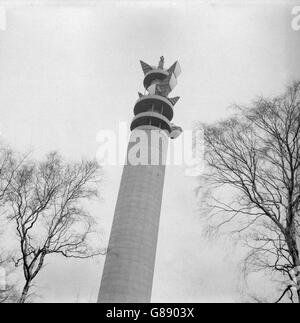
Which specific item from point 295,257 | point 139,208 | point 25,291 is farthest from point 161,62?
point 295,257

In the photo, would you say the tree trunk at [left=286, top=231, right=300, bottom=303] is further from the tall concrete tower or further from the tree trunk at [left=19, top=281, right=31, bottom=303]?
the tall concrete tower

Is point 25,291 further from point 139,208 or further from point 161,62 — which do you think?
point 161,62

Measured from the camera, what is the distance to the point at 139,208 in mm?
45000

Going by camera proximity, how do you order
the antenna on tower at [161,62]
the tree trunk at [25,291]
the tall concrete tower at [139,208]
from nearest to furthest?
the tree trunk at [25,291] < the tall concrete tower at [139,208] < the antenna on tower at [161,62]

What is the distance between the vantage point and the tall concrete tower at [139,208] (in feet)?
131

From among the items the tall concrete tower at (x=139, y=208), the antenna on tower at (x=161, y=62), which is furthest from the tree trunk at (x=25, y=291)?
the antenna on tower at (x=161, y=62)

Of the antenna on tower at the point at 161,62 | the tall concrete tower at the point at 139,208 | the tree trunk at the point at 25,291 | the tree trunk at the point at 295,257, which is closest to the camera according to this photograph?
the tree trunk at the point at 295,257

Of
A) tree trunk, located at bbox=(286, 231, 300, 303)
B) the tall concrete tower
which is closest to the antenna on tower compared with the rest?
the tall concrete tower

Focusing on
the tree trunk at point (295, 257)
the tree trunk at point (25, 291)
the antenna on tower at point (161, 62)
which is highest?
the antenna on tower at point (161, 62)

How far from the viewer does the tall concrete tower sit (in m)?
39.9

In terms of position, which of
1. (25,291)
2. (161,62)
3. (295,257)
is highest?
(161,62)

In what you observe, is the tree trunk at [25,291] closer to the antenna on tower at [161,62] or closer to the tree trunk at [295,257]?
Answer: the tree trunk at [295,257]

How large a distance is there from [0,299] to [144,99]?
158ft
